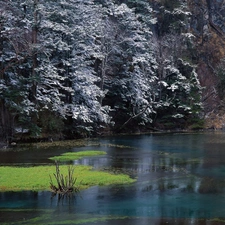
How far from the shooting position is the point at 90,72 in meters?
43.0

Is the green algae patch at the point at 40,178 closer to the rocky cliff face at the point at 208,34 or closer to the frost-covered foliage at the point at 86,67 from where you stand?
the frost-covered foliage at the point at 86,67

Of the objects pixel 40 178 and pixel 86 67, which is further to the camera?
pixel 86 67

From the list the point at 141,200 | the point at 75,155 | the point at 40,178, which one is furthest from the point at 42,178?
the point at 75,155

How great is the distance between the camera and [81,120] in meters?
42.3

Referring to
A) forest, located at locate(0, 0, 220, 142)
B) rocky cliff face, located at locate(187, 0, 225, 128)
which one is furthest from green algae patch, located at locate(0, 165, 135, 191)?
rocky cliff face, located at locate(187, 0, 225, 128)

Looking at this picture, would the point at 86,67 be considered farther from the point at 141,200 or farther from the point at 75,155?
the point at 141,200

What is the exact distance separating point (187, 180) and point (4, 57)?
77.8ft

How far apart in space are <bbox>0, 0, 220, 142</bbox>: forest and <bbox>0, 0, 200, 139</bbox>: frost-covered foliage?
94 mm

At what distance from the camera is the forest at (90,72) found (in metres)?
36.6

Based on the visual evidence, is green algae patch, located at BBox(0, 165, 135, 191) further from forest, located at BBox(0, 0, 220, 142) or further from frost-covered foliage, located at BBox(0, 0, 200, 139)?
frost-covered foliage, located at BBox(0, 0, 200, 139)

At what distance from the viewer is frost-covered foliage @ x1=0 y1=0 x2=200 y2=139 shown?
121 ft

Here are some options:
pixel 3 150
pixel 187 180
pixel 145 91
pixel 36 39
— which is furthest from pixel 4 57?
pixel 187 180

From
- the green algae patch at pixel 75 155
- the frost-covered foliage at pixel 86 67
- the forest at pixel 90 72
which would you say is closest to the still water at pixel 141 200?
the green algae patch at pixel 75 155

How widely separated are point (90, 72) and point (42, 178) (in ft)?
83.9
